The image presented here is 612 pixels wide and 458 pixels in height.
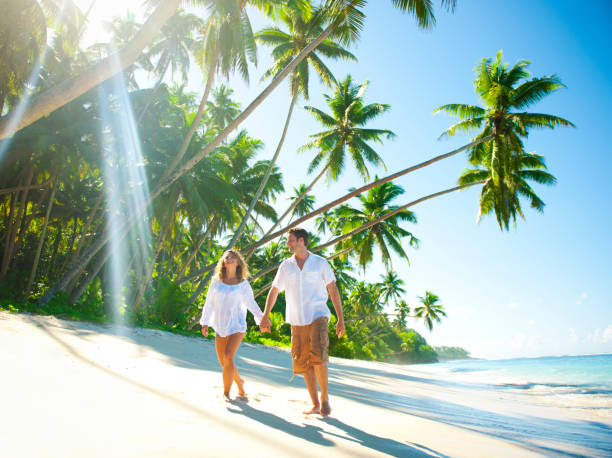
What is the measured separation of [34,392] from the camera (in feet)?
8.58

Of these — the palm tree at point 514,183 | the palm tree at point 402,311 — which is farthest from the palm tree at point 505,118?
the palm tree at point 402,311

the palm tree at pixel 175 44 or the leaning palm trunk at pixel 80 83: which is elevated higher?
the palm tree at pixel 175 44

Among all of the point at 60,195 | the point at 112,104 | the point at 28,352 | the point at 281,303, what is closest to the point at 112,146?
the point at 112,104

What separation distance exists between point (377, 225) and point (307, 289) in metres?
18.7

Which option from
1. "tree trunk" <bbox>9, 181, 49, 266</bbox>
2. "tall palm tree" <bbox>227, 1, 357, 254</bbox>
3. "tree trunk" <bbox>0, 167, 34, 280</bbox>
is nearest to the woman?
"tall palm tree" <bbox>227, 1, 357, 254</bbox>

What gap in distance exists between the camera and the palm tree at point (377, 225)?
21453mm

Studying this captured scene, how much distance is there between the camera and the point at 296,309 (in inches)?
141

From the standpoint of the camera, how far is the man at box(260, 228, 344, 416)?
3.48 m

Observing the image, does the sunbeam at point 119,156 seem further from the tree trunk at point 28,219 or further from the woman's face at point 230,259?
the woman's face at point 230,259

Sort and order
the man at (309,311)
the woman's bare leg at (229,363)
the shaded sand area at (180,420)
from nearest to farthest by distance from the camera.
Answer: the shaded sand area at (180,420) → the man at (309,311) → the woman's bare leg at (229,363)

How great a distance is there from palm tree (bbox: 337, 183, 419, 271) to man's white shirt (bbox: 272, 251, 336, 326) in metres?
16.9

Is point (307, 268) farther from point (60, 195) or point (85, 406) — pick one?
point (60, 195)

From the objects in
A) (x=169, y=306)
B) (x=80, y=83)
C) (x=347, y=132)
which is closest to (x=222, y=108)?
(x=347, y=132)

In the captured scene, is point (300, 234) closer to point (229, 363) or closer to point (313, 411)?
point (229, 363)
